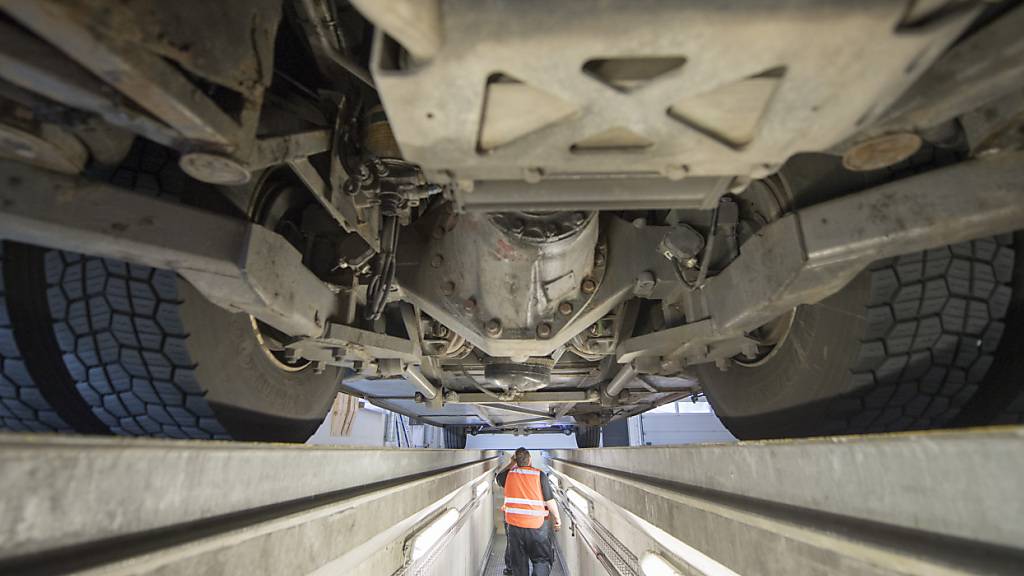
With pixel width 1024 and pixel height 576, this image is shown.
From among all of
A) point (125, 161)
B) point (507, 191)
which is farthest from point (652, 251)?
point (125, 161)

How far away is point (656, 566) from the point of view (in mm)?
1373

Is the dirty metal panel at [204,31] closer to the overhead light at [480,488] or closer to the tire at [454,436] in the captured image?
the overhead light at [480,488]

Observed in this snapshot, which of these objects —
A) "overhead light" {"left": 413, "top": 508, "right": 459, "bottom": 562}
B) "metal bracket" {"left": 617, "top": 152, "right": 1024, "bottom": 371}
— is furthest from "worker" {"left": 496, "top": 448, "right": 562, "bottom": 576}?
"metal bracket" {"left": 617, "top": 152, "right": 1024, "bottom": 371}

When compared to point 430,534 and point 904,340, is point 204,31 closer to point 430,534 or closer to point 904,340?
point 904,340

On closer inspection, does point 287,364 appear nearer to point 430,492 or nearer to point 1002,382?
point 430,492

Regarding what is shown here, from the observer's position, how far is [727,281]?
1617 mm

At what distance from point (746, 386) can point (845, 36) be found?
1.58 m

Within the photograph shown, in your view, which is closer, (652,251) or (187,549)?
(187,549)

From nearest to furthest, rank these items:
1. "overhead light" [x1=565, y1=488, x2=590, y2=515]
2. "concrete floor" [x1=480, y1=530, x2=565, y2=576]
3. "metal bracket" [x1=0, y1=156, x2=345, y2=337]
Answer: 1. "metal bracket" [x1=0, y1=156, x2=345, y2=337]
2. "overhead light" [x1=565, y1=488, x2=590, y2=515]
3. "concrete floor" [x1=480, y1=530, x2=565, y2=576]

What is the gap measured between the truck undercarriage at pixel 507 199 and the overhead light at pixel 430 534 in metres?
0.66

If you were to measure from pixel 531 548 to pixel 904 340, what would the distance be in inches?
170

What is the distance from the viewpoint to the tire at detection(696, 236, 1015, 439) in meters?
1.37

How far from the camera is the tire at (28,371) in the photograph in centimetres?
142

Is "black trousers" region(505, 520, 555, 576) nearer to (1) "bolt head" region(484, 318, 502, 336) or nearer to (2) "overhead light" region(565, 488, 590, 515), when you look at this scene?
(2) "overhead light" region(565, 488, 590, 515)
